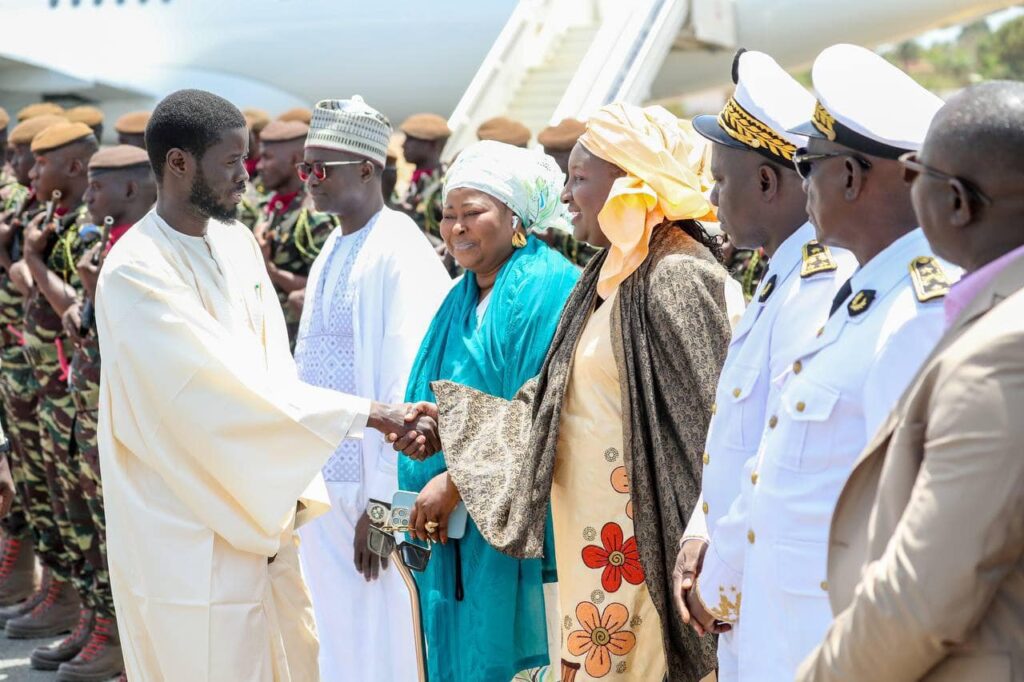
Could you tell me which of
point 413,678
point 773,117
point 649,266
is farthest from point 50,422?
point 773,117

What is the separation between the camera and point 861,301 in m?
2.75

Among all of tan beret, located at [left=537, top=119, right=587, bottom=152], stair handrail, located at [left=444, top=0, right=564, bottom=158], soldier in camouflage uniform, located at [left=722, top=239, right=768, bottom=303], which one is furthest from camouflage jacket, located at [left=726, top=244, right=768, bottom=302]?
stair handrail, located at [left=444, top=0, right=564, bottom=158]

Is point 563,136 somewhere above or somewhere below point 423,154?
above

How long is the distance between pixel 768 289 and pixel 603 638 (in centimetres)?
119

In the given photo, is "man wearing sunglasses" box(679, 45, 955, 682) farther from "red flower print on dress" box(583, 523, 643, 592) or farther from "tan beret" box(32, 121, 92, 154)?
"tan beret" box(32, 121, 92, 154)

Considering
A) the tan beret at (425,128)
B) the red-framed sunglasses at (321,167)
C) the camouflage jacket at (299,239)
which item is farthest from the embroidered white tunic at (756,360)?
the tan beret at (425,128)

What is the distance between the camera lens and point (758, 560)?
9.35ft

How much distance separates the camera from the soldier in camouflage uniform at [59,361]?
6727 mm

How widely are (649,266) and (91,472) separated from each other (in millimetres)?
3308

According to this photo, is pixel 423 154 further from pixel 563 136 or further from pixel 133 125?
pixel 133 125

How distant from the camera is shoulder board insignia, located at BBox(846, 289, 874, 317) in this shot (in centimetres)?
273

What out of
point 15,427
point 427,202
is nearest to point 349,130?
point 15,427

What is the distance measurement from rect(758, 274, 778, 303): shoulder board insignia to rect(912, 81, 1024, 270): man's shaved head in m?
1.11

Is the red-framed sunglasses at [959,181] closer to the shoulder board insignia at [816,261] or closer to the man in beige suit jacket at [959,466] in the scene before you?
the man in beige suit jacket at [959,466]
